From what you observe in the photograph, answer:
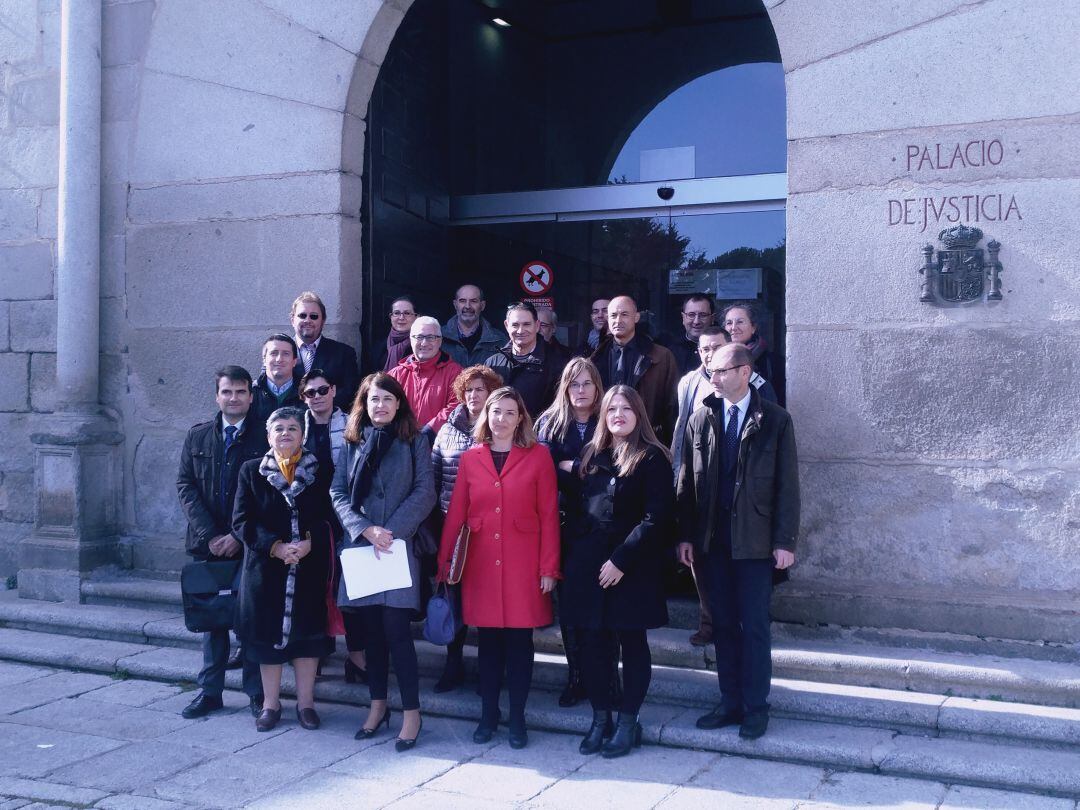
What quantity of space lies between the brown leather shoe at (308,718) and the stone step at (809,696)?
23.7 inches

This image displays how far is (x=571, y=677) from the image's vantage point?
541cm

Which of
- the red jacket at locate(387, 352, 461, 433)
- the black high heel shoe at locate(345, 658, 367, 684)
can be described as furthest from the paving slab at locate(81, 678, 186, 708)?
the red jacket at locate(387, 352, 461, 433)

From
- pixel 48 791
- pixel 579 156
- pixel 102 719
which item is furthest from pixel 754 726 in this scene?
→ pixel 579 156

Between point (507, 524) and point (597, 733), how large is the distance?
1.03 meters

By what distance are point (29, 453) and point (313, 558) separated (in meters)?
3.62

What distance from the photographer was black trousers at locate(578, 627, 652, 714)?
4910 millimetres

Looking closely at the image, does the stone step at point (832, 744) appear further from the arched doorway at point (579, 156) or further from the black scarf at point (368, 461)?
the arched doorway at point (579, 156)

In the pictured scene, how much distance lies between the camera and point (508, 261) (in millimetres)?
8945

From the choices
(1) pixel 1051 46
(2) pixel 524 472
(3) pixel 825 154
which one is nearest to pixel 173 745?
(2) pixel 524 472

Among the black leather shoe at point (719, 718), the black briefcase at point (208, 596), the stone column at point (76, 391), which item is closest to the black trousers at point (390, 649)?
the black briefcase at point (208, 596)

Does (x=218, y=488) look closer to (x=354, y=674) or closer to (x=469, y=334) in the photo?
(x=354, y=674)

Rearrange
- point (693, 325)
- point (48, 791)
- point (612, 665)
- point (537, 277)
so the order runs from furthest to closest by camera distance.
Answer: point (537, 277) → point (693, 325) → point (612, 665) → point (48, 791)

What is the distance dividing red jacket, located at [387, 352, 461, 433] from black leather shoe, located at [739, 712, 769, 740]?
88.1 inches

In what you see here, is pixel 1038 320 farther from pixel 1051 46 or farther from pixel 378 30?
pixel 378 30
